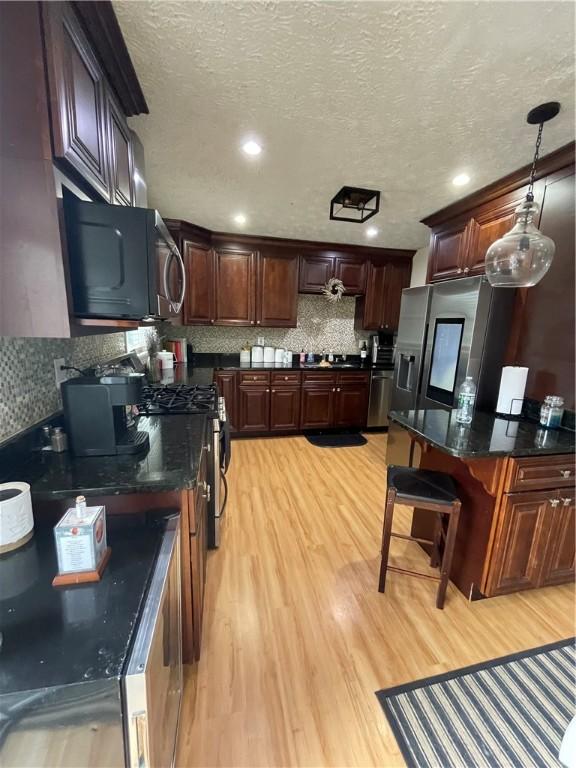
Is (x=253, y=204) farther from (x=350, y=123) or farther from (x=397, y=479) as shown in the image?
(x=397, y=479)

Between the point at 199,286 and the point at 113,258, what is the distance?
2.72 metres

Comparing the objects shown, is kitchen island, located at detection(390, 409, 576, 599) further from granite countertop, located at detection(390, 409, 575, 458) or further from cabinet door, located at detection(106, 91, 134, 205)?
cabinet door, located at detection(106, 91, 134, 205)

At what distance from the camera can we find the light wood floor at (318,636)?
1125 mm

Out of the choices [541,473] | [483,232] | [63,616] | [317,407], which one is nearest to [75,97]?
[63,616]

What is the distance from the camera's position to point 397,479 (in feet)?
5.71

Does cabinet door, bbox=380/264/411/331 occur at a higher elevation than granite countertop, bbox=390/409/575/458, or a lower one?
higher

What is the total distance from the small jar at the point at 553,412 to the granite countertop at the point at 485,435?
4cm

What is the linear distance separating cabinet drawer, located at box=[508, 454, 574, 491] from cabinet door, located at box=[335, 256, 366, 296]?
310 centimetres

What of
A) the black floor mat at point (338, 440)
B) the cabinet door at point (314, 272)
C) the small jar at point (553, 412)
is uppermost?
the cabinet door at point (314, 272)

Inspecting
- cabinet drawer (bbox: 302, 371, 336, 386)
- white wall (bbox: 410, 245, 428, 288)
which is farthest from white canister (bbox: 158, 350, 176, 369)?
white wall (bbox: 410, 245, 428, 288)

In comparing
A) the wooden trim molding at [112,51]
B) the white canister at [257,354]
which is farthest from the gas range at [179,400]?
the white canister at [257,354]

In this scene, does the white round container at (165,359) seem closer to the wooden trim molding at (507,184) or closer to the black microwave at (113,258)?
the black microwave at (113,258)

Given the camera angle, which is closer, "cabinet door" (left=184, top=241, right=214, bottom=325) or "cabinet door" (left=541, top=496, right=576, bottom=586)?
"cabinet door" (left=541, top=496, right=576, bottom=586)

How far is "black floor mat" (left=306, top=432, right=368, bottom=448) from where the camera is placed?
12.6 ft
